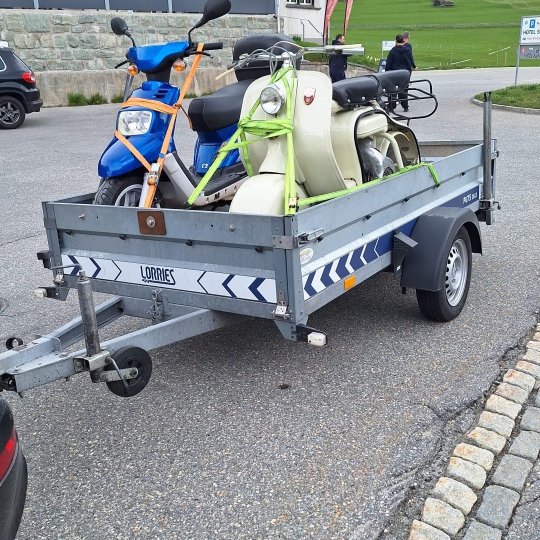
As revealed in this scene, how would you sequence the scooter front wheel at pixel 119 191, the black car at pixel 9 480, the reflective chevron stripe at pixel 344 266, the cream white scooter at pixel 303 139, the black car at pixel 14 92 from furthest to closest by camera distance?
the black car at pixel 14 92, the scooter front wheel at pixel 119 191, the cream white scooter at pixel 303 139, the reflective chevron stripe at pixel 344 266, the black car at pixel 9 480

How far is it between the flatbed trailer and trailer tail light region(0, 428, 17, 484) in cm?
58

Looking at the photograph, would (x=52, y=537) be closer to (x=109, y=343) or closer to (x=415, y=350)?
(x=109, y=343)

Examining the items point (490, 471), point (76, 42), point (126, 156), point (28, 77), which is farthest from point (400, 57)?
point (490, 471)

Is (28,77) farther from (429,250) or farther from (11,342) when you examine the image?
(11,342)

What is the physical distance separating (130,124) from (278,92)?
1.36 meters

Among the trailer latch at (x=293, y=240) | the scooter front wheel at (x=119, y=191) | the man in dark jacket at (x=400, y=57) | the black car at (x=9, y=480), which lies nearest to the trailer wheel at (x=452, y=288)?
the trailer latch at (x=293, y=240)

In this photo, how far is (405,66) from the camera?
1642 cm

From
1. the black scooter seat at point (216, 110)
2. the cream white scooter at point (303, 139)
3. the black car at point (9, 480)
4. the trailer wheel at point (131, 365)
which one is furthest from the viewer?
the black scooter seat at point (216, 110)

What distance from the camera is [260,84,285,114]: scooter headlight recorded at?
4.06m

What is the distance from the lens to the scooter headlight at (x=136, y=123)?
4.94 m

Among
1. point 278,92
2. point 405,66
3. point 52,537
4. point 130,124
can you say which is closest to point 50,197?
point 130,124

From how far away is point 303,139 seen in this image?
13.8 ft

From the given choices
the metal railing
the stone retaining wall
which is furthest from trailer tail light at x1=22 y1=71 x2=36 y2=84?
the metal railing

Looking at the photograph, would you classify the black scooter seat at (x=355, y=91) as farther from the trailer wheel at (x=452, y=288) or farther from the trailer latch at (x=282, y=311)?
the trailer latch at (x=282, y=311)
